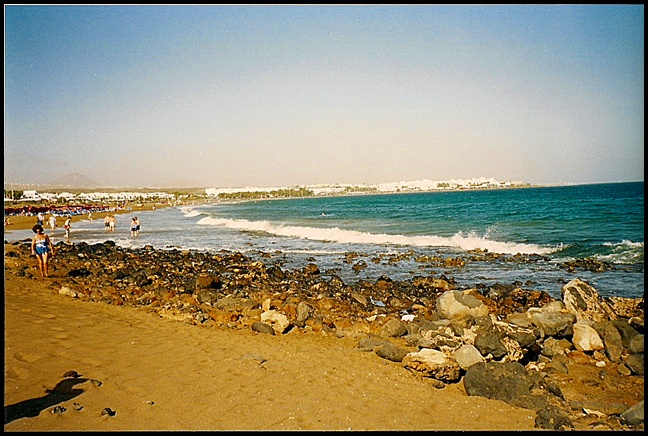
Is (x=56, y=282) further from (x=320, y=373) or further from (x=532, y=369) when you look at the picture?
(x=532, y=369)

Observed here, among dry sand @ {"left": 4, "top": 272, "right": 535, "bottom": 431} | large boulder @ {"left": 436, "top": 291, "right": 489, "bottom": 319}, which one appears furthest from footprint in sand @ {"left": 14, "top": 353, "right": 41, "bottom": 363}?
large boulder @ {"left": 436, "top": 291, "right": 489, "bottom": 319}

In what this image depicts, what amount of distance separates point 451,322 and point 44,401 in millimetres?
6355

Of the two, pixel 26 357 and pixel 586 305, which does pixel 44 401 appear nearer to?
pixel 26 357

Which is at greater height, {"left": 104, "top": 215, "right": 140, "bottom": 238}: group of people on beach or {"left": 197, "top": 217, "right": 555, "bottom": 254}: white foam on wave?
{"left": 104, "top": 215, "right": 140, "bottom": 238}: group of people on beach

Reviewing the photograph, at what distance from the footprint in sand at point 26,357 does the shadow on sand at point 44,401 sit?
961 millimetres

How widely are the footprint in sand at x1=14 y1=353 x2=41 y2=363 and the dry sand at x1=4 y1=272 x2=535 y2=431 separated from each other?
1 centimetres

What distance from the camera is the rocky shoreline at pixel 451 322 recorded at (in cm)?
554

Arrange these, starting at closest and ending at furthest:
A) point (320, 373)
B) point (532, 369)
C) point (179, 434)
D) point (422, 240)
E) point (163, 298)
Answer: point (179, 434) → point (320, 373) → point (532, 369) → point (163, 298) → point (422, 240)

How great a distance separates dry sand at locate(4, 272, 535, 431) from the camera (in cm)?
455

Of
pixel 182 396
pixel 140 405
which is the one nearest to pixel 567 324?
pixel 182 396

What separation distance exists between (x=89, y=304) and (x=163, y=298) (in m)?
1.73

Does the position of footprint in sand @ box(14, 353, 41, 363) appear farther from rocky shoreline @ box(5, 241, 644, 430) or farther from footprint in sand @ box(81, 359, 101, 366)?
rocky shoreline @ box(5, 241, 644, 430)

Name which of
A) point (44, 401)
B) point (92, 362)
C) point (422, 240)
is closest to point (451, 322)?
point (92, 362)

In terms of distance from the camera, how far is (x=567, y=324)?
7.36 metres
